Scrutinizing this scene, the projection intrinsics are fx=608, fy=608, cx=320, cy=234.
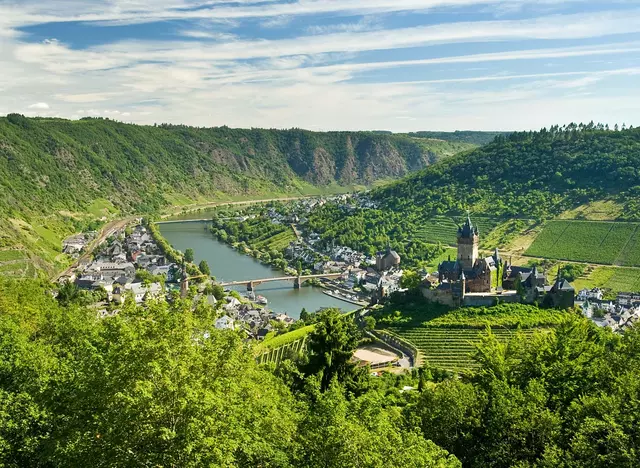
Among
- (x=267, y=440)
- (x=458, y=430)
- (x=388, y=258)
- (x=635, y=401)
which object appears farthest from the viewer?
(x=388, y=258)

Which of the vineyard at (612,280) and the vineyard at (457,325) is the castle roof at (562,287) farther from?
the vineyard at (612,280)

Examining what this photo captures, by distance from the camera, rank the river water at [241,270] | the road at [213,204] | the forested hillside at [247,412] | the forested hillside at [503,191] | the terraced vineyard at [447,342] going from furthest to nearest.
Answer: the road at [213,204] → the forested hillside at [503,191] → the river water at [241,270] → the terraced vineyard at [447,342] → the forested hillside at [247,412]

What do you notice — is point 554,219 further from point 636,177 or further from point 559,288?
point 559,288

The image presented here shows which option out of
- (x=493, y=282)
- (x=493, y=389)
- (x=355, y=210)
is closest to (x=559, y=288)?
(x=493, y=282)

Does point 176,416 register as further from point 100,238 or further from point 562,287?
point 100,238

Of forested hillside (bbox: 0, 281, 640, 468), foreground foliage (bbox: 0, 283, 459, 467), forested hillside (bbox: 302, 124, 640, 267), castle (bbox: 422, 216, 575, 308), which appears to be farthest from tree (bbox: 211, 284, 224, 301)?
foreground foliage (bbox: 0, 283, 459, 467)

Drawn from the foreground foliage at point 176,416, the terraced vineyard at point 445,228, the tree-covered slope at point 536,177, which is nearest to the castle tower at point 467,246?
the terraced vineyard at point 445,228

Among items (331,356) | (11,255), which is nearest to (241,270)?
(11,255)
